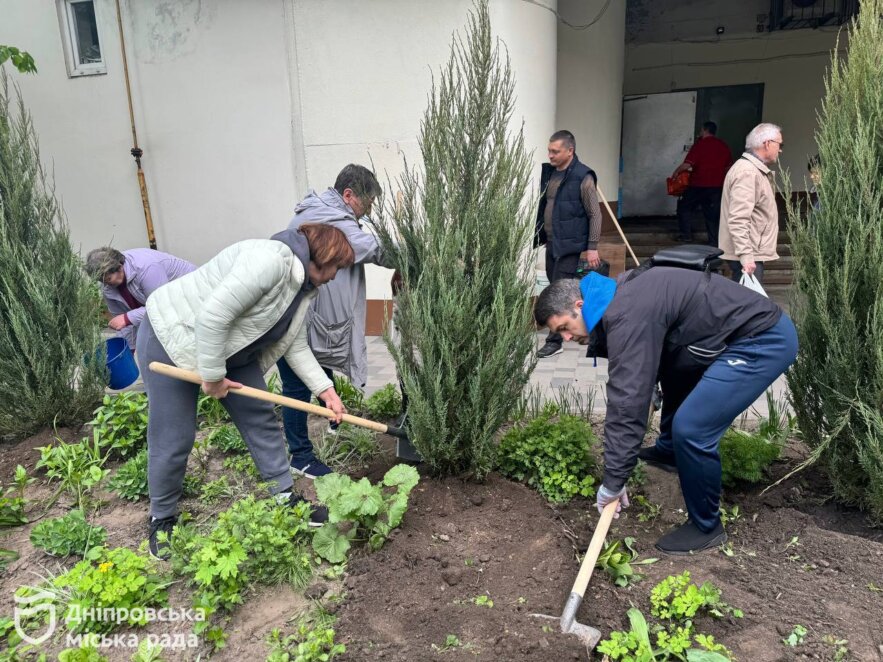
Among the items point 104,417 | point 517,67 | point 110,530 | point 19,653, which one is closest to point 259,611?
point 19,653

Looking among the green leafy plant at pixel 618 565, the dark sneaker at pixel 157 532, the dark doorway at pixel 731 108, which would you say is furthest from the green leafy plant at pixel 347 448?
the dark doorway at pixel 731 108

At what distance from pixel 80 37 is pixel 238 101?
8.69 ft

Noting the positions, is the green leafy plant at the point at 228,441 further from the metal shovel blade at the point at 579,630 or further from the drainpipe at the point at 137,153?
the drainpipe at the point at 137,153

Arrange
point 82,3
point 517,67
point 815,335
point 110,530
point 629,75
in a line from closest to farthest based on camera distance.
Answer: point 815,335
point 110,530
point 517,67
point 82,3
point 629,75

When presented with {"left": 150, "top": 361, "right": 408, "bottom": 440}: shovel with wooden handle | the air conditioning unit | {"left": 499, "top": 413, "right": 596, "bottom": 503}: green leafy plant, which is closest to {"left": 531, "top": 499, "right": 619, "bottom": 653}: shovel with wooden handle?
{"left": 499, "top": 413, "right": 596, "bottom": 503}: green leafy plant

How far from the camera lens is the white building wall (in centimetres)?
646

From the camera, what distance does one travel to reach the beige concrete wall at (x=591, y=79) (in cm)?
884

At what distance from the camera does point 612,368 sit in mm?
2777

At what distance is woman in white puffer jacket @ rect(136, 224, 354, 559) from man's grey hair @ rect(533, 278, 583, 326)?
0.96m

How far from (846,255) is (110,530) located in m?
4.04

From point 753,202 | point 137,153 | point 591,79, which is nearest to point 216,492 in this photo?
point 753,202

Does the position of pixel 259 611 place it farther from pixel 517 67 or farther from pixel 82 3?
pixel 82 3

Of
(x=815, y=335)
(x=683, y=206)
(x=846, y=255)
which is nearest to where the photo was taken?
(x=846, y=255)

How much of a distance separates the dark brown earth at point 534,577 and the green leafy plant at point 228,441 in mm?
574
